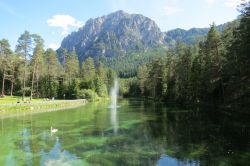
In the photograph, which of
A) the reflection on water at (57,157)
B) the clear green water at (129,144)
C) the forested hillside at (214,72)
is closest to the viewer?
the reflection on water at (57,157)

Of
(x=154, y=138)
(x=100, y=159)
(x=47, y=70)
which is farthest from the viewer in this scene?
(x=47, y=70)

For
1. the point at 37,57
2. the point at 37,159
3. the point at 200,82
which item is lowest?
the point at 37,159

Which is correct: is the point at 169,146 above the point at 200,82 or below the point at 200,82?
below

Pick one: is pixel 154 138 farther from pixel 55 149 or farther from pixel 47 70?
pixel 47 70

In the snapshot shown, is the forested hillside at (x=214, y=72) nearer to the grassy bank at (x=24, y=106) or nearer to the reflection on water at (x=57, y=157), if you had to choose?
the reflection on water at (x=57, y=157)

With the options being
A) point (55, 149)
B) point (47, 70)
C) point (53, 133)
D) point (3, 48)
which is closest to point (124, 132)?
point (53, 133)

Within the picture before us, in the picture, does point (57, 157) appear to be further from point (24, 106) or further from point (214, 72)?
point (214, 72)

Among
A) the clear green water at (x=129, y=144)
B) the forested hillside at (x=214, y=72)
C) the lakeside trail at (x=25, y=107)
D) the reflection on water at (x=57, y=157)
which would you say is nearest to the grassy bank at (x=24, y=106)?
the lakeside trail at (x=25, y=107)

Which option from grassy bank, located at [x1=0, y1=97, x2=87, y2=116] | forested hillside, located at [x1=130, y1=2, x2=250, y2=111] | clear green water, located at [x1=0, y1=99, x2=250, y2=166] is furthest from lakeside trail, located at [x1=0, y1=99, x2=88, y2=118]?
forested hillside, located at [x1=130, y1=2, x2=250, y2=111]

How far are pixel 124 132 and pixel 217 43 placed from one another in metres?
37.9

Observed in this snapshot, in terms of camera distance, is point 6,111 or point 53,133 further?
point 6,111

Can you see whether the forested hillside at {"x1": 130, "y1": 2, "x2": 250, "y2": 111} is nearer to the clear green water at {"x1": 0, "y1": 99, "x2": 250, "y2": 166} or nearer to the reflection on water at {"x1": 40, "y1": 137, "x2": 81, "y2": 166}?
the clear green water at {"x1": 0, "y1": 99, "x2": 250, "y2": 166}

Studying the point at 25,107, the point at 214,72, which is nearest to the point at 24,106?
the point at 25,107

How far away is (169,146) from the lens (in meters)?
26.2
